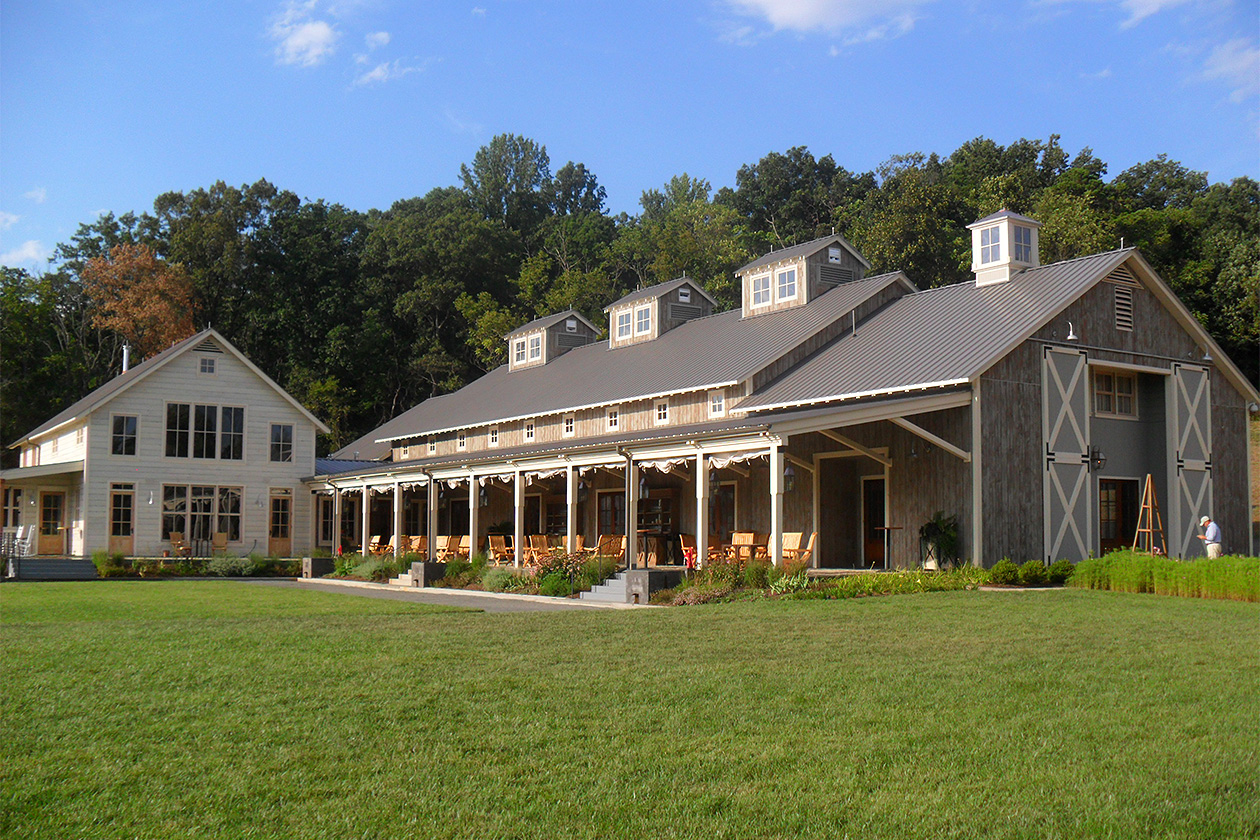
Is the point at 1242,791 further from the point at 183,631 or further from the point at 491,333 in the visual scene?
the point at 491,333

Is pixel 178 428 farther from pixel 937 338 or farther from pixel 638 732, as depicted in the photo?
pixel 638 732

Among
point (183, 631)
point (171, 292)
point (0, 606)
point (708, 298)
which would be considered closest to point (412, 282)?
point (171, 292)

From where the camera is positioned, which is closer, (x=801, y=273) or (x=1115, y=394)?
(x=1115, y=394)

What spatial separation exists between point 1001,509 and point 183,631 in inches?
539

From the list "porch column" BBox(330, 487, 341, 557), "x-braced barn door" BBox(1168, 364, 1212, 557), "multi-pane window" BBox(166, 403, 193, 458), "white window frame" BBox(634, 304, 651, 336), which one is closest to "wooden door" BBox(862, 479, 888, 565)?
"x-braced barn door" BBox(1168, 364, 1212, 557)

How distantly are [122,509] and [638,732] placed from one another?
30.6 metres

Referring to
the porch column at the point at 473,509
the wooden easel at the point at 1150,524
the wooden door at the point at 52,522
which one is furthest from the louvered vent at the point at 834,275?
the wooden door at the point at 52,522

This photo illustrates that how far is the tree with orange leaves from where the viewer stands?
165ft

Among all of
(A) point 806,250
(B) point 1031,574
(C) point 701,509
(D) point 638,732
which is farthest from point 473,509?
(D) point 638,732

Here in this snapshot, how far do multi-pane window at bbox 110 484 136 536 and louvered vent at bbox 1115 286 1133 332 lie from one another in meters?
27.8

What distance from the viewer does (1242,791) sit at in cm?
568

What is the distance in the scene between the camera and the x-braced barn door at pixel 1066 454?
795 inches

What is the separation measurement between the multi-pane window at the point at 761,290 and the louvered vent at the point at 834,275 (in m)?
1.56

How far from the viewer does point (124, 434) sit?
109 feet
